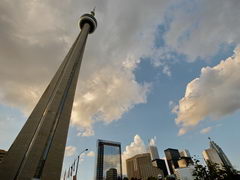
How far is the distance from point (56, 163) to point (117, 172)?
544 ft

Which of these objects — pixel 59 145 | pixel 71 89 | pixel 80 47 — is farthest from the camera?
pixel 80 47

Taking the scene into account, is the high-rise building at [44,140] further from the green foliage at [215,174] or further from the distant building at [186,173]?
the distant building at [186,173]

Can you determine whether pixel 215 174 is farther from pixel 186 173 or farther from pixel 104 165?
pixel 104 165

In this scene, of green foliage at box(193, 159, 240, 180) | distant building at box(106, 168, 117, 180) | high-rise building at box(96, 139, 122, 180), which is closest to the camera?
green foliage at box(193, 159, 240, 180)

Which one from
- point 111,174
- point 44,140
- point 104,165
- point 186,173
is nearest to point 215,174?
point 44,140

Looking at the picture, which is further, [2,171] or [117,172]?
[117,172]

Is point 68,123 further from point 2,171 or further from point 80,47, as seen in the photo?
point 80,47

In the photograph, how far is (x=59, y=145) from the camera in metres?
49.0

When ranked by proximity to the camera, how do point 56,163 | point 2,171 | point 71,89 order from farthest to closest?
1. point 71,89
2. point 56,163
3. point 2,171

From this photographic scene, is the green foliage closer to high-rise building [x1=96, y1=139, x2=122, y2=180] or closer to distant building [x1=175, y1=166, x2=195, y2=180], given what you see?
distant building [x1=175, y1=166, x2=195, y2=180]

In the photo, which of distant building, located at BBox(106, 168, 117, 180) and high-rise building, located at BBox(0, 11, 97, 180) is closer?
high-rise building, located at BBox(0, 11, 97, 180)

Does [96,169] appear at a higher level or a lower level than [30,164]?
higher

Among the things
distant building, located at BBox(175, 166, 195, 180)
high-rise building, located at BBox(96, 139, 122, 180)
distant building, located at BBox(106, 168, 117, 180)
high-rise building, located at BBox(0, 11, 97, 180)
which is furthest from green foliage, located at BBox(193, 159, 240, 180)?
high-rise building, located at BBox(96, 139, 122, 180)

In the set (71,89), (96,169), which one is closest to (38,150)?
(71,89)
